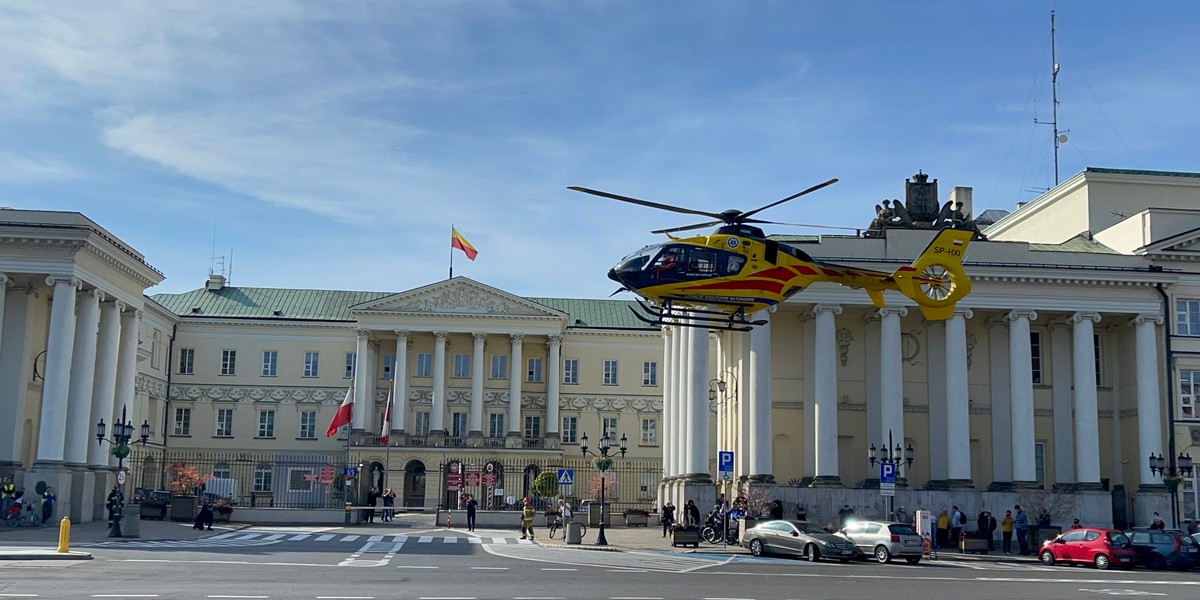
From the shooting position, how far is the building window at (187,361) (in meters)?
88.5

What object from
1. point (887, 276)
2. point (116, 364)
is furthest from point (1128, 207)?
point (116, 364)

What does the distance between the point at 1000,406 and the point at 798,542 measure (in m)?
20.1

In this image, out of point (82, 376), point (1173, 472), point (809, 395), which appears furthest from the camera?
point (809, 395)

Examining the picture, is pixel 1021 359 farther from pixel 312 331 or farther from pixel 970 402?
pixel 312 331

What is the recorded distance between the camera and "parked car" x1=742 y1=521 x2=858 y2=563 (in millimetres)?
37094

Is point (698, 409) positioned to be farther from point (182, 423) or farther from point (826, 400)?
point (182, 423)

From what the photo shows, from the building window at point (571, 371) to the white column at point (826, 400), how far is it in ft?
136

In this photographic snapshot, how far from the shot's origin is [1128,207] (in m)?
59.4

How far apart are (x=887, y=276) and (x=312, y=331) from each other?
205ft

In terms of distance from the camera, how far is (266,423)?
292 feet

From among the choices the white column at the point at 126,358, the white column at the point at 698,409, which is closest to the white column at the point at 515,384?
the white column at the point at 126,358

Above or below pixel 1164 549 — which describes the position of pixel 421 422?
above

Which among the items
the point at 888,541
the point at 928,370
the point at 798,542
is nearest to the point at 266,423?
the point at 928,370

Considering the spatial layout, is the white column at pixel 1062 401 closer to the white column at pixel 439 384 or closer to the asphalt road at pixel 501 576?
the asphalt road at pixel 501 576
